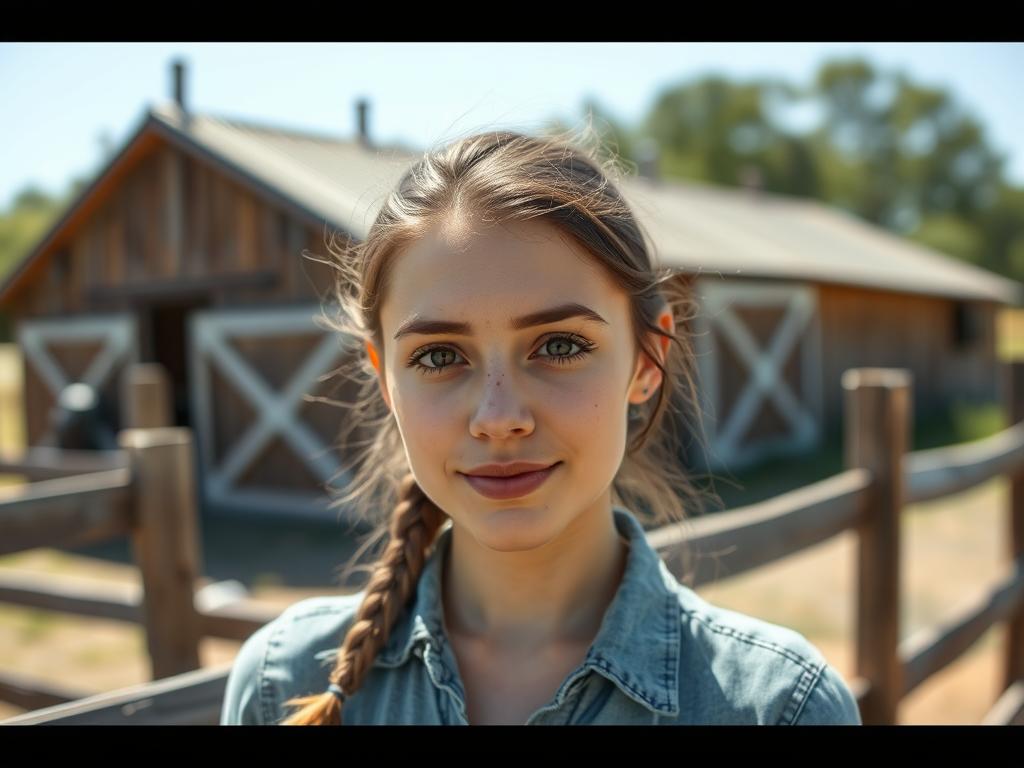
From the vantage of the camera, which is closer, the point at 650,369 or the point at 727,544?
the point at 650,369

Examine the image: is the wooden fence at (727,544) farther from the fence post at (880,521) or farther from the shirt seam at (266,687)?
the shirt seam at (266,687)

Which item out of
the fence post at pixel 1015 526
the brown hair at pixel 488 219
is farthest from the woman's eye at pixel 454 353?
the fence post at pixel 1015 526

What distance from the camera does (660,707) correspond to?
123 centimetres

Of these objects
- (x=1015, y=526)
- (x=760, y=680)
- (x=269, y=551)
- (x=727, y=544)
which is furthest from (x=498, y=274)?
(x=269, y=551)

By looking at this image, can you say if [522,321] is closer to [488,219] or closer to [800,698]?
[488,219]

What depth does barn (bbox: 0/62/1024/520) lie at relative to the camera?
9.34 metres

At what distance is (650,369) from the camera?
144cm

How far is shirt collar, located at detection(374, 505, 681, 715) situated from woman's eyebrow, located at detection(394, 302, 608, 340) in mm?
410

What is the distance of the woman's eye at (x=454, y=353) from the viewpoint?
1.22m

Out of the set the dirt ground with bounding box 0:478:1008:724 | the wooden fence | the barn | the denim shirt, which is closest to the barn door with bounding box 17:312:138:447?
the barn

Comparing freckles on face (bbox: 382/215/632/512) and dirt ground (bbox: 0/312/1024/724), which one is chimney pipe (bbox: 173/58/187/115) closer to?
dirt ground (bbox: 0/312/1024/724)

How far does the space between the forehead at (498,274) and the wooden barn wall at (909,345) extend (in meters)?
12.9

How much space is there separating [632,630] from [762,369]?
11.1 metres
